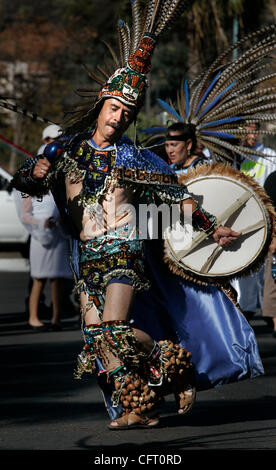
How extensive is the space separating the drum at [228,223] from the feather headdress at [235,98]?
0.23 meters

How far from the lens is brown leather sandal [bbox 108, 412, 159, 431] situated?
598 cm

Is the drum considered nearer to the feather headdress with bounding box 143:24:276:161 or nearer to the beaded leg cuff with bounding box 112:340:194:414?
the feather headdress with bounding box 143:24:276:161

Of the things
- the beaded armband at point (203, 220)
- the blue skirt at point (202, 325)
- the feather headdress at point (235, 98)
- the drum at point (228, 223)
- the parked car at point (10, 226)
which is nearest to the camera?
the beaded armband at point (203, 220)

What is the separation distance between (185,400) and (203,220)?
1.01m

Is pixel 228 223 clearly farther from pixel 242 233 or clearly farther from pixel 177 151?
pixel 177 151

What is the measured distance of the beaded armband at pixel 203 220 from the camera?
6.06 metres

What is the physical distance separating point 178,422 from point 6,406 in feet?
3.73

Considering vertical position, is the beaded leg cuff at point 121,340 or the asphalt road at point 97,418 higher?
the beaded leg cuff at point 121,340

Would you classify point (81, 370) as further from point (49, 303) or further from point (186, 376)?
point (49, 303)

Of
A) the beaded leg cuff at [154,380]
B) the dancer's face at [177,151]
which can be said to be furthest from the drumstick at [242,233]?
the dancer's face at [177,151]

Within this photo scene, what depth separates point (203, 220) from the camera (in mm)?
6082

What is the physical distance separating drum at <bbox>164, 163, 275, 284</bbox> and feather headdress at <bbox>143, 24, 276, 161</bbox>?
0.76ft

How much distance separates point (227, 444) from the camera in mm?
5539

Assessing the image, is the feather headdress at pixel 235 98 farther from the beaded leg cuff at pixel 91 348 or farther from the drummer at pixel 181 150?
the beaded leg cuff at pixel 91 348
